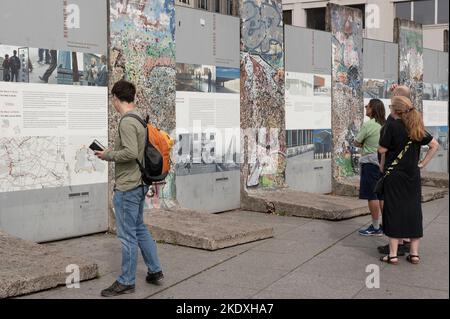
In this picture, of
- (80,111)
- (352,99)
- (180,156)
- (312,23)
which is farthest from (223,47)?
(312,23)

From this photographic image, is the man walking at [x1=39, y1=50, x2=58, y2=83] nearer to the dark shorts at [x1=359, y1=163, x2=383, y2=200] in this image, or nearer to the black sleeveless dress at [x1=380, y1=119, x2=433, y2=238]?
the black sleeveless dress at [x1=380, y1=119, x2=433, y2=238]

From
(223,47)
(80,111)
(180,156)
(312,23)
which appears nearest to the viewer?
(80,111)

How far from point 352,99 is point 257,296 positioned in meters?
8.29

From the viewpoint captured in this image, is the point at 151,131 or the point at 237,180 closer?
the point at 151,131

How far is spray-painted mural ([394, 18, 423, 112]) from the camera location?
14969 mm

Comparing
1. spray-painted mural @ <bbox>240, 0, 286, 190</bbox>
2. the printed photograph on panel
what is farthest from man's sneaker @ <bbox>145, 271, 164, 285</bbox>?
spray-painted mural @ <bbox>240, 0, 286, 190</bbox>

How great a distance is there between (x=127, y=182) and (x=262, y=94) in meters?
5.71

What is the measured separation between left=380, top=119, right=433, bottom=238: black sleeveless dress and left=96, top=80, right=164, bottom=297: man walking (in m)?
2.58

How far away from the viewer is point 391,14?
31.1m

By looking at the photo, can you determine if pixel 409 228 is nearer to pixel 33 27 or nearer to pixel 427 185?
pixel 33 27

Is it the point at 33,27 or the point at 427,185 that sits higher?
the point at 33,27

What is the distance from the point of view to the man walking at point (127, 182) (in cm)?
A: 525

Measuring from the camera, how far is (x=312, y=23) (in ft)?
111

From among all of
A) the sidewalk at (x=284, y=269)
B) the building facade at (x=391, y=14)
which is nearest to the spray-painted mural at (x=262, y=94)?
the sidewalk at (x=284, y=269)
